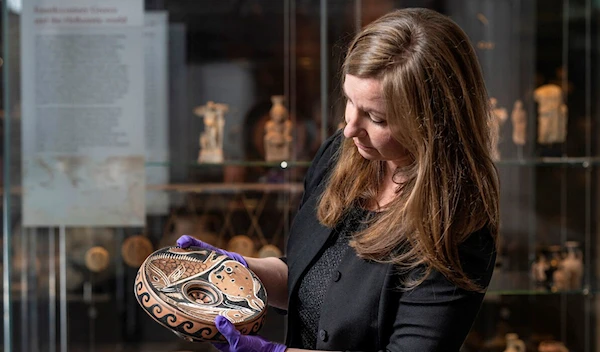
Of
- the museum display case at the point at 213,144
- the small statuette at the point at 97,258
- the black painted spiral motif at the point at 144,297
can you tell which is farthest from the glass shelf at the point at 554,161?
the black painted spiral motif at the point at 144,297

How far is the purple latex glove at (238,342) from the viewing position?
181 centimetres

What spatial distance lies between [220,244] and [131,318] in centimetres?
43

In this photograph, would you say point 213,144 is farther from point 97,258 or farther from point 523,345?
point 523,345

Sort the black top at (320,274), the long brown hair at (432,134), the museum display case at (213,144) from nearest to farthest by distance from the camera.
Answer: the long brown hair at (432,134)
the black top at (320,274)
the museum display case at (213,144)

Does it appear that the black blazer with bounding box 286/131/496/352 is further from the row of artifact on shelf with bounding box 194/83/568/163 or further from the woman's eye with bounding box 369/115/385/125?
the row of artifact on shelf with bounding box 194/83/568/163

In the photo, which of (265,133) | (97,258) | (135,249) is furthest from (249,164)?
(97,258)

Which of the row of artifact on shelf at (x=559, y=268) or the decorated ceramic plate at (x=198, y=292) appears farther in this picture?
the row of artifact on shelf at (x=559, y=268)

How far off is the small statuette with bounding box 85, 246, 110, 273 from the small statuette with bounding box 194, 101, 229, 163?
508mm

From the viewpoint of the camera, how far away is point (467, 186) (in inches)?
72.3

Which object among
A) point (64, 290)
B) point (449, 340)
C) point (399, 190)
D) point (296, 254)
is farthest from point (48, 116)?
point (449, 340)

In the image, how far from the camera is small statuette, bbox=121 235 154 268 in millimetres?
3384

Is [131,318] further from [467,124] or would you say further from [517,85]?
[467,124]

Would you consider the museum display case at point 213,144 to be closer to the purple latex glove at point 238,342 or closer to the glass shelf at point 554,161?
the glass shelf at point 554,161

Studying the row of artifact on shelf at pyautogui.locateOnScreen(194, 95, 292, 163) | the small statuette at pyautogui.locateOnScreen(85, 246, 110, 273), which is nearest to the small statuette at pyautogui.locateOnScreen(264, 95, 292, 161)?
the row of artifact on shelf at pyautogui.locateOnScreen(194, 95, 292, 163)
